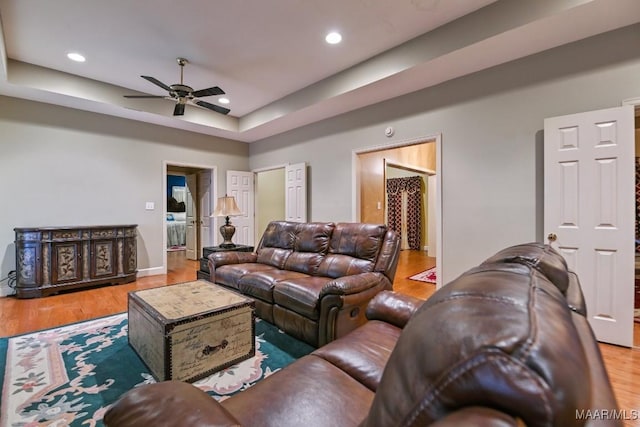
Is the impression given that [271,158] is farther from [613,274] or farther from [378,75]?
[613,274]

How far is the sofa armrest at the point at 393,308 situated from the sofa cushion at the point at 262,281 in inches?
44.7

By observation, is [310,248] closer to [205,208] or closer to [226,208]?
[226,208]

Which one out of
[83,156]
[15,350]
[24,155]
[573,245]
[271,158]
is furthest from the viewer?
[271,158]

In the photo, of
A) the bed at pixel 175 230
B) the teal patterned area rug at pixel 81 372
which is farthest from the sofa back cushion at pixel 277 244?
the bed at pixel 175 230

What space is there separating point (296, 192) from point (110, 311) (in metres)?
3.19

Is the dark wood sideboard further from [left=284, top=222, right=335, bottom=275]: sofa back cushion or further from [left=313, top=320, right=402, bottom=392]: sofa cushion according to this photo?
[left=313, top=320, right=402, bottom=392]: sofa cushion

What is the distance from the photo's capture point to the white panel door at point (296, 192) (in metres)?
5.11

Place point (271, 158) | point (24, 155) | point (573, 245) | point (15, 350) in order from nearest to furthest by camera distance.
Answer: point (15, 350), point (573, 245), point (24, 155), point (271, 158)

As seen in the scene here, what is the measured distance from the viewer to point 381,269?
8.46 feet

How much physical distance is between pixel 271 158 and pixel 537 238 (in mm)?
4673

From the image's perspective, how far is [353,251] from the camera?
2.86 m

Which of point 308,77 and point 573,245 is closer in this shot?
point 573,245

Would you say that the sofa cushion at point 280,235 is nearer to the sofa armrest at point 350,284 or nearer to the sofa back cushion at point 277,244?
the sofa back cushion at point 277,244

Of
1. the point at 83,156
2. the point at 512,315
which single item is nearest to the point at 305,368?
the point at 512,315
